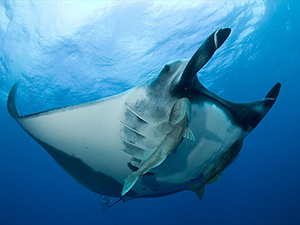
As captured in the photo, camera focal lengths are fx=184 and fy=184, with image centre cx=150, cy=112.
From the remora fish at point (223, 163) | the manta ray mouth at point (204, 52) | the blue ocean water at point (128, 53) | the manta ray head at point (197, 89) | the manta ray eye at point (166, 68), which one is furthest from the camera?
the blue ocean water at point (128, 53)

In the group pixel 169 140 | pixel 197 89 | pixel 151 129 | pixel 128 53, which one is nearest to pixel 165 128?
pixel 169 140

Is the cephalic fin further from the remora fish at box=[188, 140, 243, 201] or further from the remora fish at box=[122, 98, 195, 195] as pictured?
the remora fish at box=[188, 140, 243, 201]

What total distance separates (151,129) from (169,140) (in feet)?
1.28

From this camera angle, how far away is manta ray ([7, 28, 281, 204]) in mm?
1349

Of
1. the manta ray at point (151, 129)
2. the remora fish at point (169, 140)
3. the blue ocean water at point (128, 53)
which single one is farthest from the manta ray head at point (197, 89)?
the blue ocean water at point (128, 53)

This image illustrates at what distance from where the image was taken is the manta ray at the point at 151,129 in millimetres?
1349

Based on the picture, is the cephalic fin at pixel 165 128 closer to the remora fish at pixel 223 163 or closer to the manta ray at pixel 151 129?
the manta ray at pixel 151 129

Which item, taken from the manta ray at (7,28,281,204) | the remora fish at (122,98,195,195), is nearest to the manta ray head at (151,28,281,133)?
the manta ray at (7,28,281,204)

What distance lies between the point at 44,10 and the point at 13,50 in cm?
334

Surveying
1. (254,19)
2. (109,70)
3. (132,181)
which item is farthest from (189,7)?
(132,181)

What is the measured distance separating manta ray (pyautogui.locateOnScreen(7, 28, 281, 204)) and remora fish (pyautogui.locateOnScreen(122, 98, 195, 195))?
0.10 meters

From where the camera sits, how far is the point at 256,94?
1556 centimetres

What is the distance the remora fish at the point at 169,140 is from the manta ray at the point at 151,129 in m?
0.10

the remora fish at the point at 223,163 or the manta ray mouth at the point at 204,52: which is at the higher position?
the manta ray mouth at the point at 204,52
